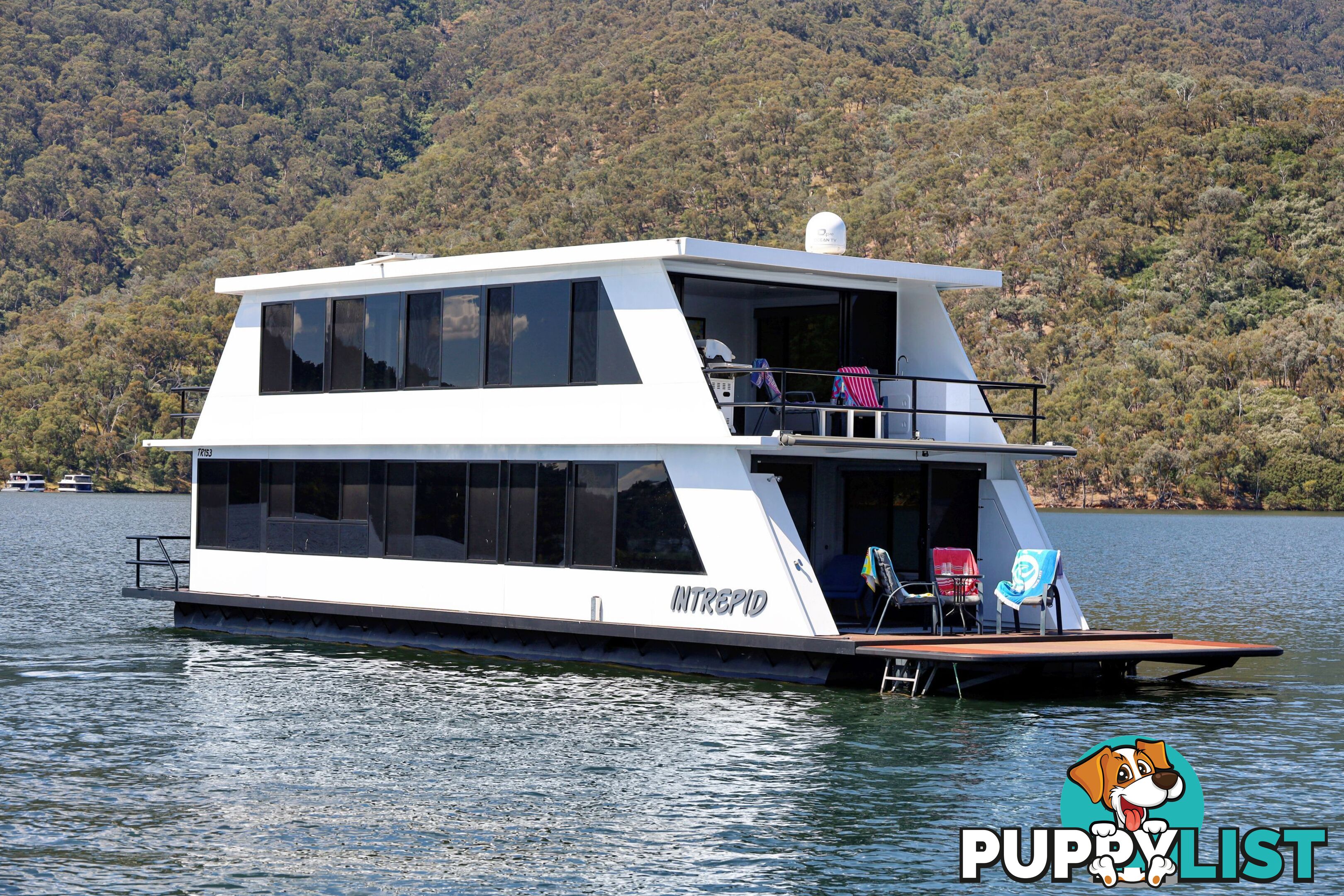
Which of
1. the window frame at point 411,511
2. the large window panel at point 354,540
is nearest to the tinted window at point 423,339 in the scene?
the window frame at point 411,511

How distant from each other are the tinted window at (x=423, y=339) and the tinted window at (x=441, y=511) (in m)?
1.08

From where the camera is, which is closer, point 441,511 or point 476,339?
point 476,339

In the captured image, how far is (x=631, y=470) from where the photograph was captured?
18.7 metres

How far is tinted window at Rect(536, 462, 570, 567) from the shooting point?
19281mm

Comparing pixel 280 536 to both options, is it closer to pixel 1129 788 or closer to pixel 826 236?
pixel 826 236

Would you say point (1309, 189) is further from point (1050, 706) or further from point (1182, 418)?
point (1050, 706)

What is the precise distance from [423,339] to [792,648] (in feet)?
21.3

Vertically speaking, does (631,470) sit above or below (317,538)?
above

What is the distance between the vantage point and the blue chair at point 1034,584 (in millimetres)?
18297

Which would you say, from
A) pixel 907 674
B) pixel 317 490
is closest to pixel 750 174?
pixel 317 490

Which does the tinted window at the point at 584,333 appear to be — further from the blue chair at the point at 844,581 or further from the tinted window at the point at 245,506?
the tinted window at the point at 245,506

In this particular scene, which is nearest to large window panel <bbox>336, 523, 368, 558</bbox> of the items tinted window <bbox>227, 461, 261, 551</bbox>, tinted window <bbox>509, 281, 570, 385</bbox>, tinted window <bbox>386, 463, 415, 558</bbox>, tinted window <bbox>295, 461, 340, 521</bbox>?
tinted window <bbox>295, 461, 340, 521</bbox>

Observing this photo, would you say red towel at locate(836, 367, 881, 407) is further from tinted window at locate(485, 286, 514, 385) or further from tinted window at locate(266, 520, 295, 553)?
tinted window at locate(266, 520, 295, 553)

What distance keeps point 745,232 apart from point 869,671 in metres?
97.4
